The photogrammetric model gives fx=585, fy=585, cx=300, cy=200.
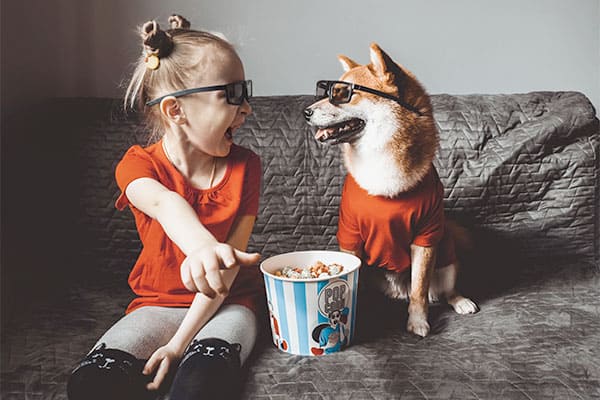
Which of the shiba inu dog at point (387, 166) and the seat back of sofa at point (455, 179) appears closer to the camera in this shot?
the shiba inu dog at point (387, 166)

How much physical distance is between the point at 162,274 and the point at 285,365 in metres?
0.28

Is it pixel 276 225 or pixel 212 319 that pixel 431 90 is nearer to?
pixel 276 225

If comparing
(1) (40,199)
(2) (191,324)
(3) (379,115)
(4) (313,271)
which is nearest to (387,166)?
(3) (379,115)

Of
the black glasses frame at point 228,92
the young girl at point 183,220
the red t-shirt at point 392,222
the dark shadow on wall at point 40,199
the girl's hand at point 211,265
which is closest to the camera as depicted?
the girl's hand at point 211,265

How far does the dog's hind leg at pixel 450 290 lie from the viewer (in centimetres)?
121

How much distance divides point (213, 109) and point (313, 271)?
0.33 metres

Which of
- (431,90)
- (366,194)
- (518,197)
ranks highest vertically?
(431,90)

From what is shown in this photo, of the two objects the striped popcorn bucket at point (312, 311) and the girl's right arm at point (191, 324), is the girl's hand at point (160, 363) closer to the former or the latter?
the girl's right arm at point (191, 324)

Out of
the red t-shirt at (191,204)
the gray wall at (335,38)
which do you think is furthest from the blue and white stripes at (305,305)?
the gray wall at (335,38)

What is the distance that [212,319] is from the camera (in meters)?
1.04

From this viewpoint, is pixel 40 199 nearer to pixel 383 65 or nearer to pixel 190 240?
pixel 190 240

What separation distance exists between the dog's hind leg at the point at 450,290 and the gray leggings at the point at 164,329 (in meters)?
0.41

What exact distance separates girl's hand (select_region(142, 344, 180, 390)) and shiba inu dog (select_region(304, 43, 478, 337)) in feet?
1.30

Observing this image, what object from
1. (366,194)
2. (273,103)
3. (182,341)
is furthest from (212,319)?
(273,103)
